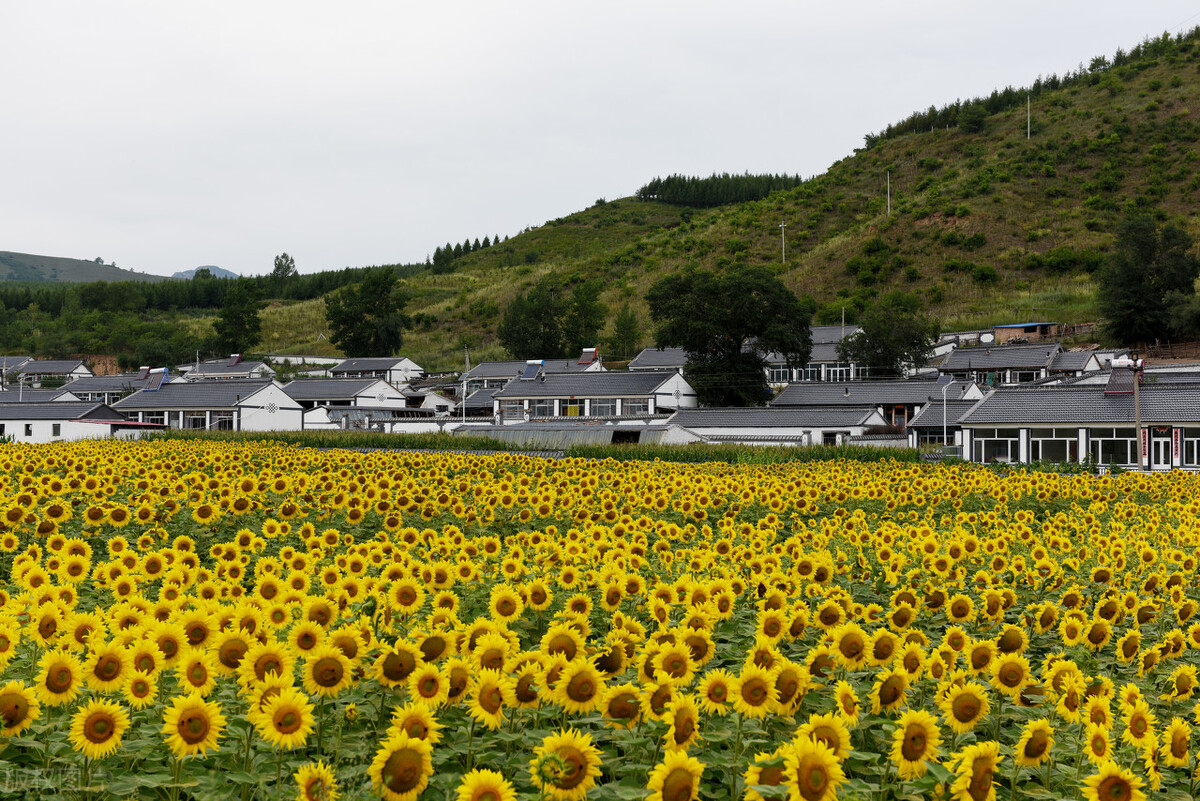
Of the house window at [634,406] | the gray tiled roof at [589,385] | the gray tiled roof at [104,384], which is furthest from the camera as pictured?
the gray tiled roof at [104,384]

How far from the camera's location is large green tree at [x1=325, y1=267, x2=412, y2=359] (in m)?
114

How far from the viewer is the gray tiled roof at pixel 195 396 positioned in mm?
63875

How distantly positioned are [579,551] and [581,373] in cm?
6659

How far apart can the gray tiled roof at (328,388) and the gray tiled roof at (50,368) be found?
4132 cm

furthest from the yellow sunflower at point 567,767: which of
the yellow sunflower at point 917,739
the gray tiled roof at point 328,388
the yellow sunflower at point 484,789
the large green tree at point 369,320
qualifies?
the large green tree at point 369,320

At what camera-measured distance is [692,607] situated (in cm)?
526

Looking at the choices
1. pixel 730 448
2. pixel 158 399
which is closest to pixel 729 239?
pixel 158 399

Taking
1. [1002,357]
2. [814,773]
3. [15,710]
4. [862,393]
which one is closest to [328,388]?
[862,393]

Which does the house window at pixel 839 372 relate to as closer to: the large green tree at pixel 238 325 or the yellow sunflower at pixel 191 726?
the large green tree at pixel 238 325

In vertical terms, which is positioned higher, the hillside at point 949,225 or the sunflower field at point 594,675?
the hillside at point 949,225

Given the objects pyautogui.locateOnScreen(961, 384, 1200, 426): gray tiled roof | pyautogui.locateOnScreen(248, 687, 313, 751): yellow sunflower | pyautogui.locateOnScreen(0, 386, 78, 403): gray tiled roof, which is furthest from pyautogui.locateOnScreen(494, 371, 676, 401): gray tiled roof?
pyautogui.locateOnScreen(248, 687, 313, 751): yellow sunflower

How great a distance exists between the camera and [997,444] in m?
43.8

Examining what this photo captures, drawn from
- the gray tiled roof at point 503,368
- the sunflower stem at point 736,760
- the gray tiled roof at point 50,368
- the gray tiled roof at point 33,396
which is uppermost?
the gray tiled roof at point 50,368

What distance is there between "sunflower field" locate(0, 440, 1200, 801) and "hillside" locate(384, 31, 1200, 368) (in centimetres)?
8818
